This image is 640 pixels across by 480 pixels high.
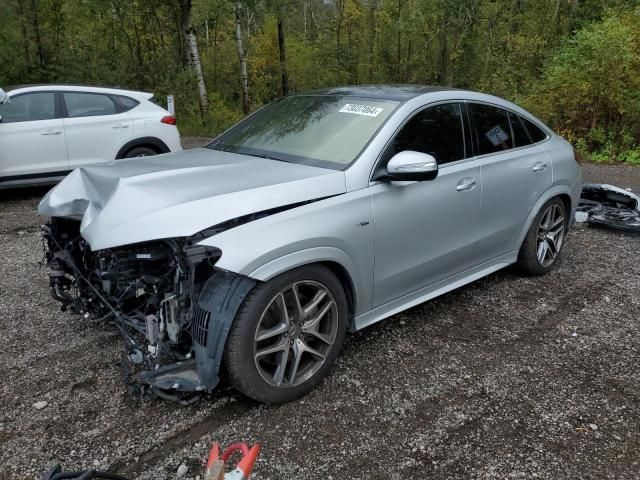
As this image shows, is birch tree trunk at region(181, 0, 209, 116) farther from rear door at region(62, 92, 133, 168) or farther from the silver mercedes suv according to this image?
the silver mercedes suv

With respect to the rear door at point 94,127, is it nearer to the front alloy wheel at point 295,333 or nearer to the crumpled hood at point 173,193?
the crumpled hood at point 173,193

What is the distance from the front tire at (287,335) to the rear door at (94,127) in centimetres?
566

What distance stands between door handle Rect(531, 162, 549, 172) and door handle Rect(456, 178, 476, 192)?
3.02 ft

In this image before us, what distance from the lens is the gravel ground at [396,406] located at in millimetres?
2650

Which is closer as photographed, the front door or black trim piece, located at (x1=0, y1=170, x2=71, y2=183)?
the front door

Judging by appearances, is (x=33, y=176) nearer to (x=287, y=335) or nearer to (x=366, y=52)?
(x=287, y=335)

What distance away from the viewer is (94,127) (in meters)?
7.64

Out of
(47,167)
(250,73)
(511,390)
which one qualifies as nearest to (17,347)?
(511,390)

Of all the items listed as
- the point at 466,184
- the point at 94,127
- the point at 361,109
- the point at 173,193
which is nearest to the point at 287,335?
the point at 173,193

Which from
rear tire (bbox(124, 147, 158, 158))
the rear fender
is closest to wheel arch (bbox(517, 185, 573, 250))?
the rear fender

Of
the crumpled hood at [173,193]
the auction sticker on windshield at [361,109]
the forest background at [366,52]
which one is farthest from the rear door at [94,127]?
the forest background at [366,52]

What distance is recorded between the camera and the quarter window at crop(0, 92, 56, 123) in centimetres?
712

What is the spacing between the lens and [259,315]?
2.78 metres

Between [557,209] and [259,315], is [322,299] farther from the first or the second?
[557,209]
